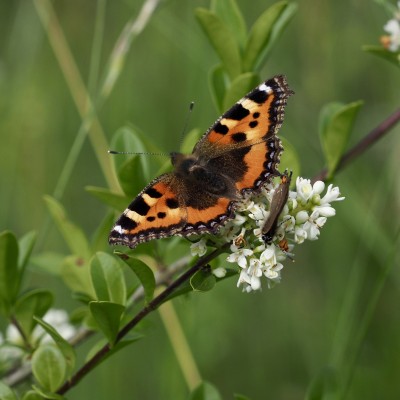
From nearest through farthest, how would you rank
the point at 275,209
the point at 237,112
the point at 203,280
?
the point at 275,209
the point at 203,280
the point at 237,112

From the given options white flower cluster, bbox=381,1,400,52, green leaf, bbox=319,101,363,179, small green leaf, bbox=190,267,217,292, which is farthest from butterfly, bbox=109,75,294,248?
white flower cluster, bbox=381,1,400,52

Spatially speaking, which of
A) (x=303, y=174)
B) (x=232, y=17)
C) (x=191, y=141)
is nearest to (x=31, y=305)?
(x=191, y=141)

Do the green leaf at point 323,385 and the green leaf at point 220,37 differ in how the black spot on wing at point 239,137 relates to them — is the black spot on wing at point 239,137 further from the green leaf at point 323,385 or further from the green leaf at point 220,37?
the green leaf at point 323,385

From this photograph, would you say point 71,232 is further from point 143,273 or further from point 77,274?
point 143,273

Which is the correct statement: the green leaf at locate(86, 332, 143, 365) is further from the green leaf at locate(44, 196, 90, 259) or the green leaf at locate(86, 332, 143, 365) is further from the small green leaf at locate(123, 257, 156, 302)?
the green leaf at locate(44, 196, 90, 259)

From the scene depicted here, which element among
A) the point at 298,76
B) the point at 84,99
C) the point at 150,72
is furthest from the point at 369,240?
the point at 150,72
